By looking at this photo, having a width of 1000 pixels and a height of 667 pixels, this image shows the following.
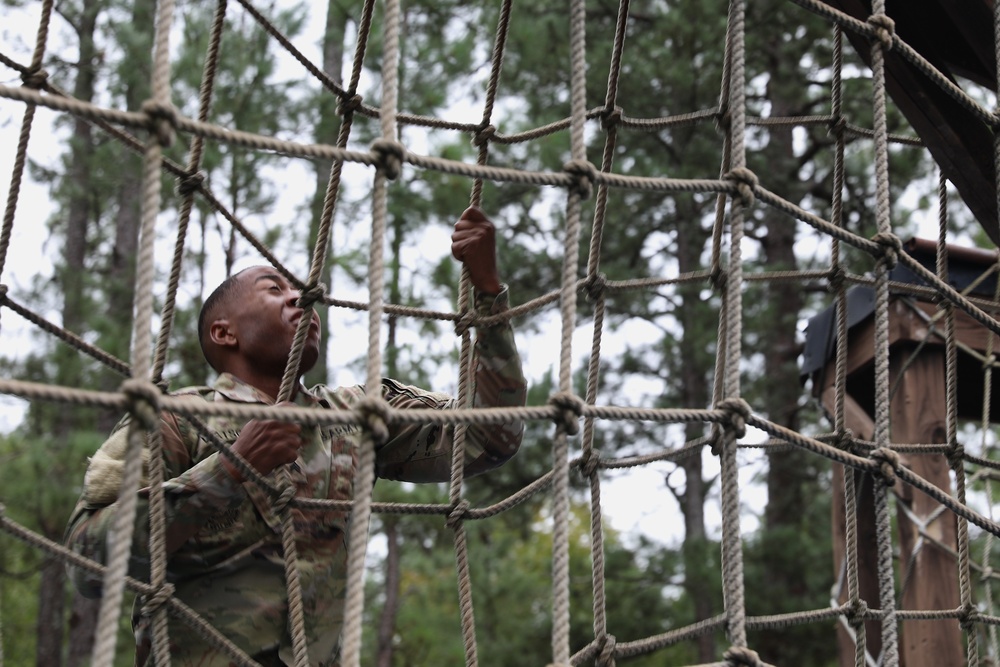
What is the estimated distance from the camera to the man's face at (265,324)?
195 centimetres

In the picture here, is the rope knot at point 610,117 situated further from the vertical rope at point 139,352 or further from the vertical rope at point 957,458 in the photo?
the vertical rope at point 139,352

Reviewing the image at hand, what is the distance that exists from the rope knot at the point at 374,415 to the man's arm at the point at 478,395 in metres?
0.67

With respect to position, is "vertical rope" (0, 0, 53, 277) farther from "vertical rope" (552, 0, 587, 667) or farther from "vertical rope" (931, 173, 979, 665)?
"vertical rope" (931, 173, 979, 665)

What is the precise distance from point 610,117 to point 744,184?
839 mm

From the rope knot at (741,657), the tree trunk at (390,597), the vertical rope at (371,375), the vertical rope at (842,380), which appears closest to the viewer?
the vertical rope at (371,375)

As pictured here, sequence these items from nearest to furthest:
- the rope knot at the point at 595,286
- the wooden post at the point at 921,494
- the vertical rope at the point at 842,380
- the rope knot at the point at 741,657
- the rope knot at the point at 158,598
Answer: the rope knot at the point at 741,657 < the rope knot at the point at 158,598 < the vertical rope at the point at 842,380 < the rope knot at the point at 595,286 < the wooden post at the point at 921,494

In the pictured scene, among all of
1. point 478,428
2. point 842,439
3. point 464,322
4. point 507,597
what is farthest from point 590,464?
point 507,597

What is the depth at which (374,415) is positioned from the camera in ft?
3.86

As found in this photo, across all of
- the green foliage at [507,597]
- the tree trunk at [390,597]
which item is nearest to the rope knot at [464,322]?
the green foliage at [507,597]

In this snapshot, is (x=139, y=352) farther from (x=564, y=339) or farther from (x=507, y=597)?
(x=507, y=597)

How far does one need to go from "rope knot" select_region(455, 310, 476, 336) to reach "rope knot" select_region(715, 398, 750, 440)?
2.19ft

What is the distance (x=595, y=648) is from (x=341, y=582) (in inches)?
16.5

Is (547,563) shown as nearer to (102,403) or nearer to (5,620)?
(5,620)

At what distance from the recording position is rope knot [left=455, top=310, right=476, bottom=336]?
79.7 inches
